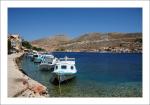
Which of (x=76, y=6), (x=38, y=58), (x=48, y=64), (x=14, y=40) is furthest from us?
(x=38, y=58)

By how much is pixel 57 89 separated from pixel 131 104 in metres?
4.05

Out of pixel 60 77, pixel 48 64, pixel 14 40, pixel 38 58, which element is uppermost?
pixel 14 40

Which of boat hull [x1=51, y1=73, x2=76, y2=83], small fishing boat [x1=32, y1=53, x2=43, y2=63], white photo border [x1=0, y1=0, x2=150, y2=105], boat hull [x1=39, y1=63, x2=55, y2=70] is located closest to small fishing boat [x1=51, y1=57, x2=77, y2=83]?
boat hull [x1=51, y1=73, x2=76, y2=83]

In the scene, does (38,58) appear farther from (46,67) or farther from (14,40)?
(46,67)

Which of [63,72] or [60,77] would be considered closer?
[60,77]

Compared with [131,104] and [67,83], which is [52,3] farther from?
[67,83]

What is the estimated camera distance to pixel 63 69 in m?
12.6

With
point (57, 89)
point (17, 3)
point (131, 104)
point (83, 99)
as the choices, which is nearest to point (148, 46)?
point (131, 104)

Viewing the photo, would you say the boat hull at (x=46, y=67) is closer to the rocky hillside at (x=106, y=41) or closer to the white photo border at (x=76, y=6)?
the rocky hillside at (x=106, y=41)

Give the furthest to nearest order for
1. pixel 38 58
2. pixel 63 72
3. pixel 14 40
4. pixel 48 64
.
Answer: pixel 38 58 → pixel 14 40 → pixel 48 64 → pixel 63 72

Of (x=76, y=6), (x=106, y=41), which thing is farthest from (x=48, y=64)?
(x=76, y=6)

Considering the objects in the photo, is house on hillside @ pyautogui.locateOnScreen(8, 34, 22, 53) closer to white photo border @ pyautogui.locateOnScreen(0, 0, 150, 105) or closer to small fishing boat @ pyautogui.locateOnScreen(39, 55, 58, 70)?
small fishing boat @ pyautogui.locateOnScreen(39, 55, 58, 70)

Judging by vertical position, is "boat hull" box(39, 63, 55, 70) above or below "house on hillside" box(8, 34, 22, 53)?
below

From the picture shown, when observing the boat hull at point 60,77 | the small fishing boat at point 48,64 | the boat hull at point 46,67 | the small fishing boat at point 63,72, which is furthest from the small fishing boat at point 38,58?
the boat hull at point 60,77
